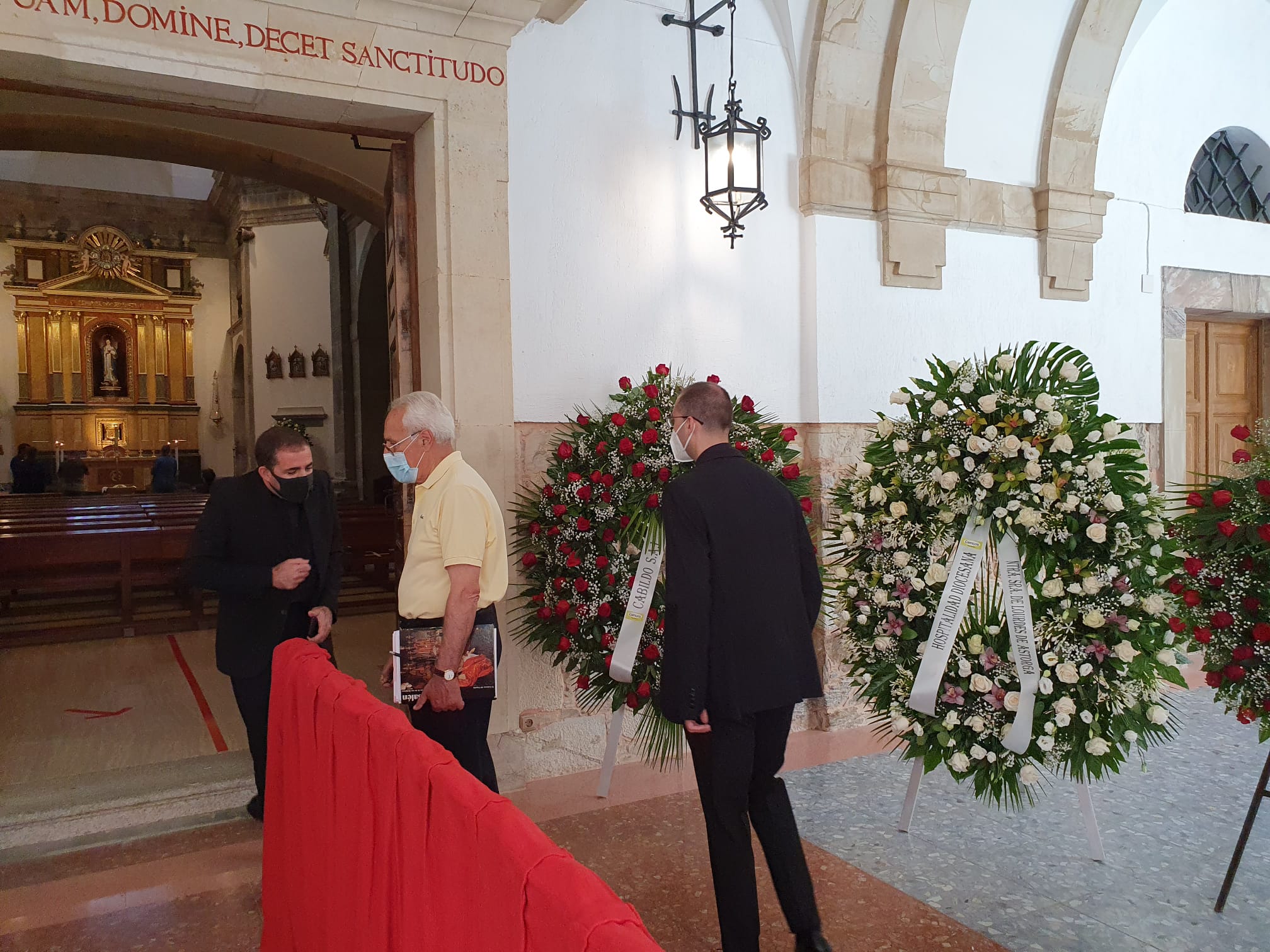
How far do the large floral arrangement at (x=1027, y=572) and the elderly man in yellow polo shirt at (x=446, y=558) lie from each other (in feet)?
5.29

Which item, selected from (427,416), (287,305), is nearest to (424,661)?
(427,416)

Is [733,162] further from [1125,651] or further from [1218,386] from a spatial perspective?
[1218,386]

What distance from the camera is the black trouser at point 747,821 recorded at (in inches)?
105

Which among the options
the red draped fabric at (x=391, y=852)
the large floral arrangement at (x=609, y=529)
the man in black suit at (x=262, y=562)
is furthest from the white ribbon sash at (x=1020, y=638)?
the man in black suit at (x=262, y=562)

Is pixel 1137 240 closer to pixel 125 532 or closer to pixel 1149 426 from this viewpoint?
pixel 1149 426

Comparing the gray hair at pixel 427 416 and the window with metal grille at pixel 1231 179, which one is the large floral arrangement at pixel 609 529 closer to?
the gray hair at pixel 427 416

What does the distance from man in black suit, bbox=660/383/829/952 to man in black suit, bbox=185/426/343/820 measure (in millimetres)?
1672

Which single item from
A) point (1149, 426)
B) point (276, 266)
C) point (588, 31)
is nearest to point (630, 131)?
point (588, 31)

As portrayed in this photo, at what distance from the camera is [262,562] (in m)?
3.71

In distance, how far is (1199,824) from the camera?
389 centimetres

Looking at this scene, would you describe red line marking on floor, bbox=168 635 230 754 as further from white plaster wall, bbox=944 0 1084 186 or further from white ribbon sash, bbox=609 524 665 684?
white plaster wall, bbox=944 0 1084 186

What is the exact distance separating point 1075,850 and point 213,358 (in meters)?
21.5

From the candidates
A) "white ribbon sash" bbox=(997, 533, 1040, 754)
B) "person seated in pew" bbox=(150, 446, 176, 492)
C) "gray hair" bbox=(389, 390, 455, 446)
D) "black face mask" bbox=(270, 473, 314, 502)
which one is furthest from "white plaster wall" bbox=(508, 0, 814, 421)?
"person seated in pew" bbox=(150, 446, 176, 492)

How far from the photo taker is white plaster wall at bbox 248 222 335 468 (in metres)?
16.9
